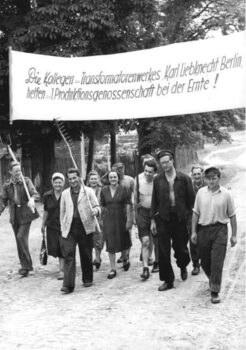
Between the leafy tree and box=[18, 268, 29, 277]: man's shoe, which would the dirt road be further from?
the leafy tree

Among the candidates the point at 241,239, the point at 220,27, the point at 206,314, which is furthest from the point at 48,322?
the point at 220,27

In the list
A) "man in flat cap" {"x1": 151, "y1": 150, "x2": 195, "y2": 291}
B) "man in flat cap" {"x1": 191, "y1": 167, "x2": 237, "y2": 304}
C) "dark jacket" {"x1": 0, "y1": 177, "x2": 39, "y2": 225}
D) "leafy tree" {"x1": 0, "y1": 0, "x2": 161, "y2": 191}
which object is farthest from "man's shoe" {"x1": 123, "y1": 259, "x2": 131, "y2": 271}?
"leafy tree" {"x1": 0, "y1": 0, "x2": 161, "y2": 191}

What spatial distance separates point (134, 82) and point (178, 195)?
1.55 m

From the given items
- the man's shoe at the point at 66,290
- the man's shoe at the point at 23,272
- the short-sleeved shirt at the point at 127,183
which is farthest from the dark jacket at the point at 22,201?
the man's shoe at the point at 66,290

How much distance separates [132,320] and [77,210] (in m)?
2.01

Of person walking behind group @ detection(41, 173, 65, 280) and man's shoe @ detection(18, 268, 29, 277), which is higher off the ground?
person walking behind group @ detection(41, 173, 65, 280)

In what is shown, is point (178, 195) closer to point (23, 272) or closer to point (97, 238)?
point (97, 238)

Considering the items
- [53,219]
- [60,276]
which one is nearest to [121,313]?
[60,276]

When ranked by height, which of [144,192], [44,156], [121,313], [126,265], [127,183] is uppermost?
[44,156]

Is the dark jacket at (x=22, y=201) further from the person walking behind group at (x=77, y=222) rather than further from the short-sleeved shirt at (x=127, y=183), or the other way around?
the short-sleeved shirt at (x=127, y=183)

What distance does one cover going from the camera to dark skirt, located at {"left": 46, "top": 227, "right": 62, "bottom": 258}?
846 centimetres

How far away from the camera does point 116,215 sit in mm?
8445

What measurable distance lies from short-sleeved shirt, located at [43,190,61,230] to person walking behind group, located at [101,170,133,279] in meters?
0.70

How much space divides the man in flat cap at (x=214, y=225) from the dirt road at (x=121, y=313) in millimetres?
361
